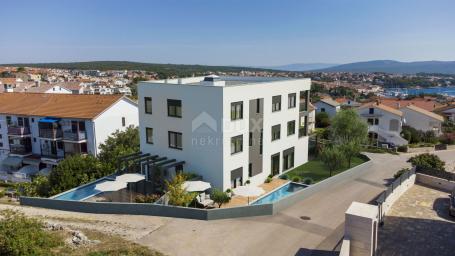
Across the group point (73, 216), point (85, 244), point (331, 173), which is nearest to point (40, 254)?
point (85, 244)

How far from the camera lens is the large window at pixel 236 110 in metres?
26.9

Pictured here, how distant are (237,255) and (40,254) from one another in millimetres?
8162

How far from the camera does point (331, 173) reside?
32.6 metres

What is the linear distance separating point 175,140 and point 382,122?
133 ft

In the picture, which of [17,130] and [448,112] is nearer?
[17,130]

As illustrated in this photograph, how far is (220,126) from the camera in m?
26.0

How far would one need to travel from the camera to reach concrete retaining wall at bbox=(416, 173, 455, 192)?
989 inches

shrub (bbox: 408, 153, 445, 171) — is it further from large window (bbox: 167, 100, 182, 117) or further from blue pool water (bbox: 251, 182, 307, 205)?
large window (bbox: 167, 100, 182, 117)

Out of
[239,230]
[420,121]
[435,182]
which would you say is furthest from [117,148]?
[420,121]

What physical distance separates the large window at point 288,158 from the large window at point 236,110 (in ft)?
27.1

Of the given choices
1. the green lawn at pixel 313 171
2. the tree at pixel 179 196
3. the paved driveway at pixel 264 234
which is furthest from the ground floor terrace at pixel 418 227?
the tree at pixel 179 196

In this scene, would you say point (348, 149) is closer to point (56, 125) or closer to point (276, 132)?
point (276, 132)

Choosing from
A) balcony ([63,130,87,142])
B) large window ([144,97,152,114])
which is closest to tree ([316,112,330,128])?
balcony ([63,130,87,142])

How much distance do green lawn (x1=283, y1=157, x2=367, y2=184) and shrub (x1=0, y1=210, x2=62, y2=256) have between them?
2078 centimetres
